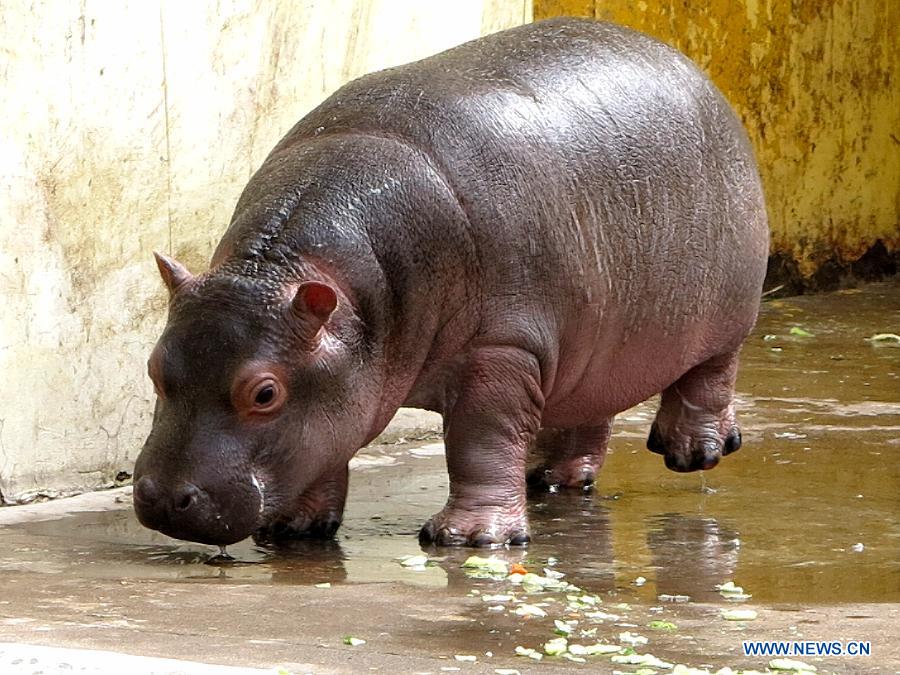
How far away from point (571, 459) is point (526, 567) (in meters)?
1.47

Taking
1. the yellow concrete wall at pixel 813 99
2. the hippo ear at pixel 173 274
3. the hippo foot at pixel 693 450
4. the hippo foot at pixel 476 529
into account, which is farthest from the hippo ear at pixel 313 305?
the yellow concrete wall at pixel 813 99

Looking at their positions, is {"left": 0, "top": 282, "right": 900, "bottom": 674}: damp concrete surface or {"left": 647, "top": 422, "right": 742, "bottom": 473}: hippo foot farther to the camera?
{"left": 647, "top": 422, "right": 742, "bottom": 473}: hippo foot

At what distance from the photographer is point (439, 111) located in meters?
5.54

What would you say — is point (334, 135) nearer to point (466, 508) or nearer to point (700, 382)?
point (466, 508)

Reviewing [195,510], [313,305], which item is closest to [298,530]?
[195,510]

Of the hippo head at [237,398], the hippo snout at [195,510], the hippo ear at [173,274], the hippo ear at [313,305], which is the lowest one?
the hippo snout at [195,510]

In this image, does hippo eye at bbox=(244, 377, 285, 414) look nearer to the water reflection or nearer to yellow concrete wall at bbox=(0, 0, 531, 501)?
the water reflection

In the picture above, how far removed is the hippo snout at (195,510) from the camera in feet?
16.0

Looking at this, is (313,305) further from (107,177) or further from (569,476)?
(569,476)

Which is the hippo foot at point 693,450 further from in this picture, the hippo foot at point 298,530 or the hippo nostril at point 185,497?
the hippo nostril at point 185,497

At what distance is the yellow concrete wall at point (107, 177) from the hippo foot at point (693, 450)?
1.74 m

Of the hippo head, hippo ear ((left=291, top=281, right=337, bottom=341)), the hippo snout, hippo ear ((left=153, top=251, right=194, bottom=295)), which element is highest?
hippo ear ((left=153, top=251, right=194, bottom=295))

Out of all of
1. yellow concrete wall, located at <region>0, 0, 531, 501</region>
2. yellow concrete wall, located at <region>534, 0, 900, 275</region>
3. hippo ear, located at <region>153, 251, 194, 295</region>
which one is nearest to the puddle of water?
yellow concrete wall, located at <region>0, 0, 531, 501</region>

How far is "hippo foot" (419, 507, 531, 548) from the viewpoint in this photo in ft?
17.6
